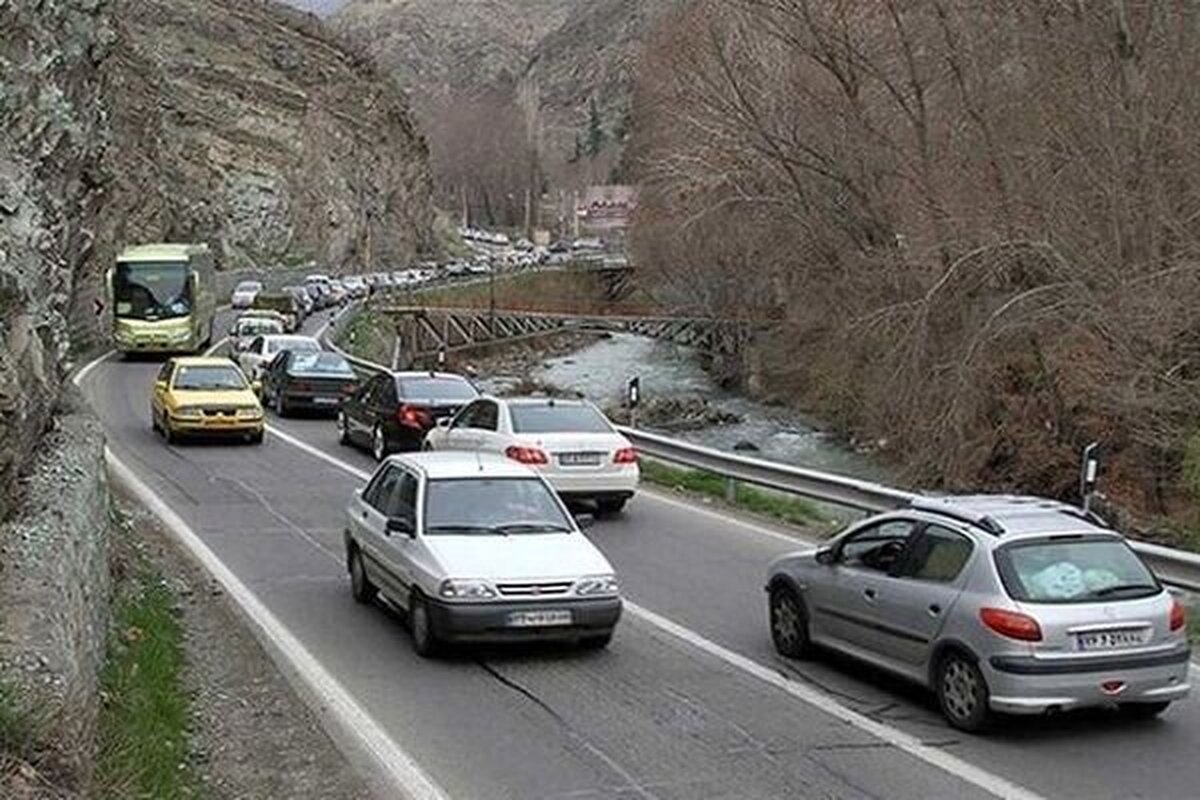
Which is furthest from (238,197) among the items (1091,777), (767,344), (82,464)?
(1091,777)

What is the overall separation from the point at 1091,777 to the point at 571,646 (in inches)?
174

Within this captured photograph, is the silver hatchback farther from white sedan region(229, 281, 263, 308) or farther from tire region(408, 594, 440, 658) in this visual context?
white sedan region(229, 281, 263, 308)

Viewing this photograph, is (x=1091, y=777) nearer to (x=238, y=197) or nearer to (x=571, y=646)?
(x=571, y=646)

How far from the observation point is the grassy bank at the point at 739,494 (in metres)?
19.4

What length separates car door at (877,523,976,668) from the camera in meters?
9.95

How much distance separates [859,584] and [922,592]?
0.76 meters

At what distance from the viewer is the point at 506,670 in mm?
11312

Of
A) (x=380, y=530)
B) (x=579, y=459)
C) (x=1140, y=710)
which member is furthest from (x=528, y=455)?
(x=1140, y=710)

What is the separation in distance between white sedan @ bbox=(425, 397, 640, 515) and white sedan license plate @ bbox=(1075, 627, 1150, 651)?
32.7ft

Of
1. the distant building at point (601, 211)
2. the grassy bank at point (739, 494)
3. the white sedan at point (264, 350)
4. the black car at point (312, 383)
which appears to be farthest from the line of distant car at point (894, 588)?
the distant building at point (601, 211)

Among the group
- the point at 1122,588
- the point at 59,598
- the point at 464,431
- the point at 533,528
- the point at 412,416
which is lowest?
the point at 412,416

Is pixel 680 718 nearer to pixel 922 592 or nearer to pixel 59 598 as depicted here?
pixel 922 592

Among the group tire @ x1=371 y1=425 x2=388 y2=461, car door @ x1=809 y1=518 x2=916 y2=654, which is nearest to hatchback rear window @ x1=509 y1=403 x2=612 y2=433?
tire @ x1=371 y1=425 x2=388 y2=461

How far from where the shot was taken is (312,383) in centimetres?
3216
